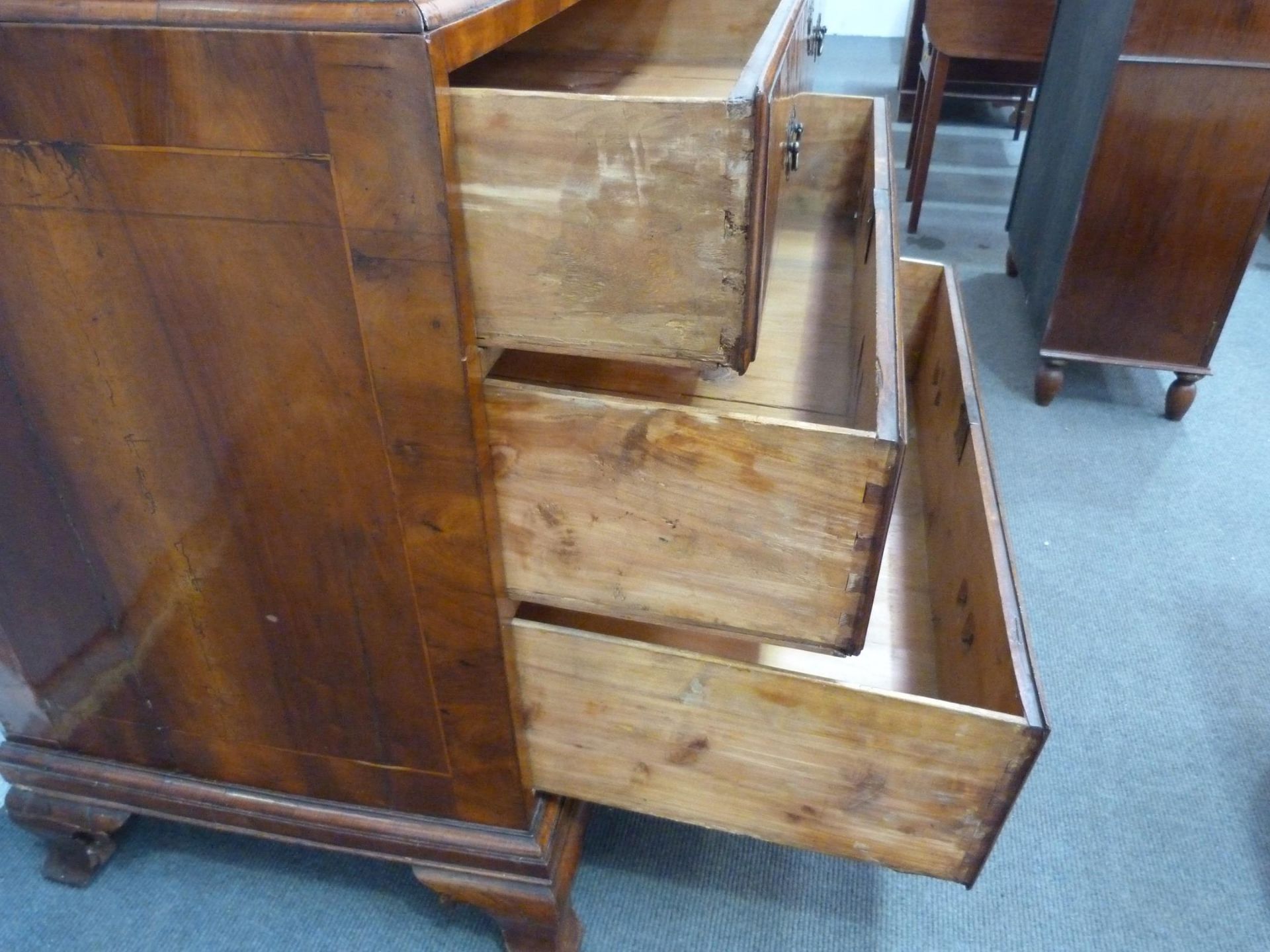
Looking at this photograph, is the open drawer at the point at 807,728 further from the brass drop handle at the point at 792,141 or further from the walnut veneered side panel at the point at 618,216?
the brass drop handle at the point at 792,141

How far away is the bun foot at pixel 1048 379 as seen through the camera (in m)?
1.75

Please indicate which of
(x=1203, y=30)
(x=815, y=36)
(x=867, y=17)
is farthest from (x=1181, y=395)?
(x=867, y=17)

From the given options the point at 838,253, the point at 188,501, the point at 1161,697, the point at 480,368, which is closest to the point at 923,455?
the point at 838,253

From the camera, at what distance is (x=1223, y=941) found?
941 millimetres

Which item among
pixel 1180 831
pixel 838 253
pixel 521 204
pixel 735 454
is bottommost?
pixel 1180 831

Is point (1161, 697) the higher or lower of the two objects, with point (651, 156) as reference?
lower

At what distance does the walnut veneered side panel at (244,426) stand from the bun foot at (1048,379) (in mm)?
1368

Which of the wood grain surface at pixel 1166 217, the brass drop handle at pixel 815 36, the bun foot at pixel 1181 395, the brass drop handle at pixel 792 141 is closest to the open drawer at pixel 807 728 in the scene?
the brass drop handle at pixel 792 141

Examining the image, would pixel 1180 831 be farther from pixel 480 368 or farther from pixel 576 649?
pixel 480 368

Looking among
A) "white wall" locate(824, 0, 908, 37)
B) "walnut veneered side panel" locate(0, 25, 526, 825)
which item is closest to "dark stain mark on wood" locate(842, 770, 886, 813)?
"walnut veneered side panel" locate(0, 25, 526, 825)

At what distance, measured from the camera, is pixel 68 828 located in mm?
932

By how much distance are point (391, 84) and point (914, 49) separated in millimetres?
3232

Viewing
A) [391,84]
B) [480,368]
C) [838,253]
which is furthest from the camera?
[838,253]

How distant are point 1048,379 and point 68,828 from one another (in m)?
1.66
